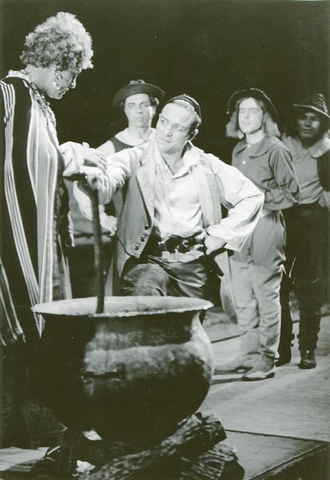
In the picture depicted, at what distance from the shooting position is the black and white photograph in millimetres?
3824

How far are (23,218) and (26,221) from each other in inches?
1.0

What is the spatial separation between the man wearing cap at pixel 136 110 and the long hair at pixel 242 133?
1.63 ft

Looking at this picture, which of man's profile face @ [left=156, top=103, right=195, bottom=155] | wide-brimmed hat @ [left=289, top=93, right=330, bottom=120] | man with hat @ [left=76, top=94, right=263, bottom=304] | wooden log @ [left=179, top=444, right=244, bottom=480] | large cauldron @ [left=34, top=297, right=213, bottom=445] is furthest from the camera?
wide-brimmed hat @ [left=289, top=93, right=330, bottom=120]

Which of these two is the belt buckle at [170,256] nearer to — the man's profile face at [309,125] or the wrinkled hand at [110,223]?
the wrinkled hand at [110,223]

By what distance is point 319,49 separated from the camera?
503 cm

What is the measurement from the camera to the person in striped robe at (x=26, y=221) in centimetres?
432

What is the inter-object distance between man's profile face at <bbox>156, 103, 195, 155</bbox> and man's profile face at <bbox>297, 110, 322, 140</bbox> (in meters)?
0.79

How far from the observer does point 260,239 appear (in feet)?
16.3

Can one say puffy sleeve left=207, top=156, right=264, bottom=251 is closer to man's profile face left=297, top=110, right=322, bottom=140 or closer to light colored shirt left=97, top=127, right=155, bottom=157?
light colored shirt left=97, top=127, right=155, bottom=157

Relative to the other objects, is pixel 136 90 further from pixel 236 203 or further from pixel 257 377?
pixel 257 377

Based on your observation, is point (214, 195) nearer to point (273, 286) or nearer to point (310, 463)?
point (273, 286)

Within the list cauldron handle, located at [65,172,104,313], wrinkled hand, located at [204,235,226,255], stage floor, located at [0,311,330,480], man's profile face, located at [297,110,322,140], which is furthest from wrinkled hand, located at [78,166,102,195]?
man's profile face, located at [297,110,322,140]

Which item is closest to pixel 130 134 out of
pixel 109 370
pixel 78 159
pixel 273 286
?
pixel 78 159

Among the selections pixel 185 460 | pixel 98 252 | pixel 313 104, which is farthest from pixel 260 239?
pixel 185 460
